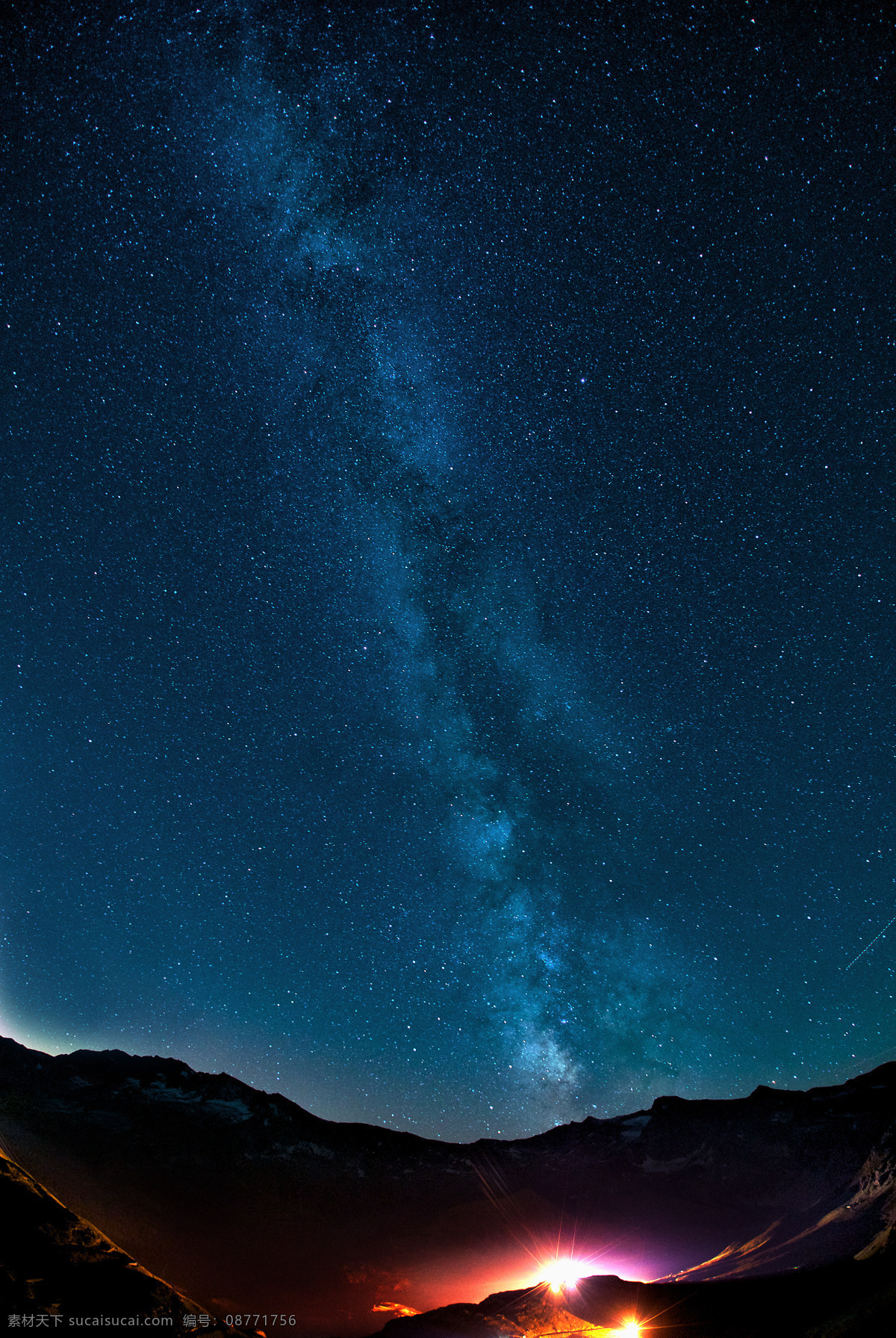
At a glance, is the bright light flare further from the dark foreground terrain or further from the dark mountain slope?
the dark mountain slope

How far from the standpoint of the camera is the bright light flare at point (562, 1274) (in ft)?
65.4

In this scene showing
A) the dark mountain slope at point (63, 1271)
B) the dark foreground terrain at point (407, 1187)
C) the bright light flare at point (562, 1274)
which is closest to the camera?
the dark mountain slope at point (63, 1271)

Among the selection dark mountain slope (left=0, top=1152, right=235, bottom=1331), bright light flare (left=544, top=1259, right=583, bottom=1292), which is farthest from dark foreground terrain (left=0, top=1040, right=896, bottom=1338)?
dark mountain slope (left=0, top=1152, right=235, bottom=1331)

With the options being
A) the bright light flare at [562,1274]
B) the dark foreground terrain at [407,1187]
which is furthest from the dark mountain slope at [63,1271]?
the bright light flare at [562,1274]

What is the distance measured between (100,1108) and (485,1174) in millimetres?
29515

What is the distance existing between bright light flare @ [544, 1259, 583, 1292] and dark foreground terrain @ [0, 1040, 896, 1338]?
41.9 inches

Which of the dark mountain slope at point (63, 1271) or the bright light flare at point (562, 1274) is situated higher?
the dark mountain slope at point (63, 1271)

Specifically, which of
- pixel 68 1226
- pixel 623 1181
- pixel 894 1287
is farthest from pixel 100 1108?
pixel 894 1287

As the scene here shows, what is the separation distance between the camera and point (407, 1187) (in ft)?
139

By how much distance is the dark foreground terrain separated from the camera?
27.2m

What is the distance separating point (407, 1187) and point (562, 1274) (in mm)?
25780

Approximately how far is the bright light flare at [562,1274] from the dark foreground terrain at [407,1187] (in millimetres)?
1064

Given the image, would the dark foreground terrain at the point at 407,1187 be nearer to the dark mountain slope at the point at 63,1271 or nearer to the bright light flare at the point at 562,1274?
the bright light flare at the point at 562,1274

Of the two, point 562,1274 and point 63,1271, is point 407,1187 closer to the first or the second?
point 562,1274
